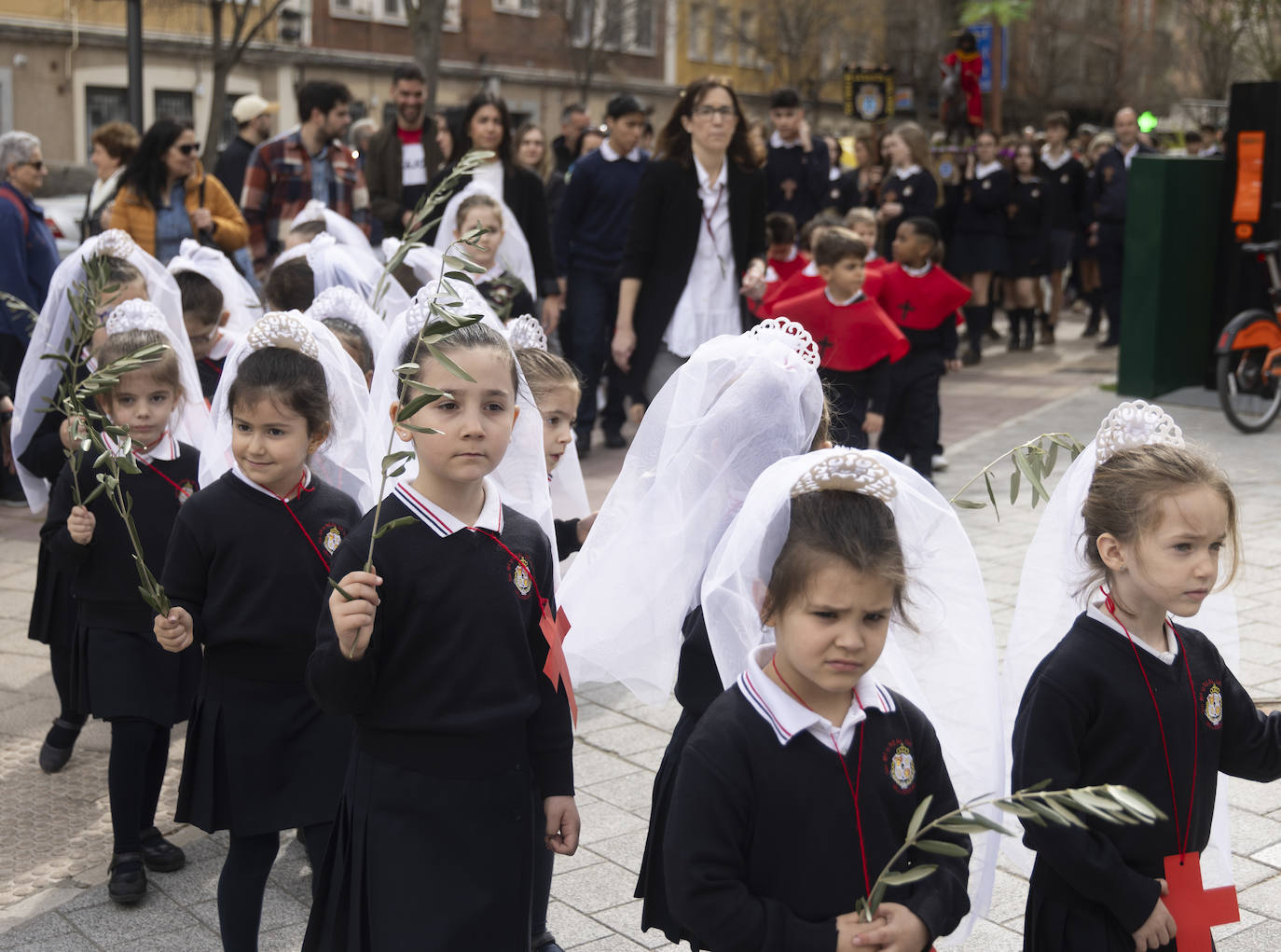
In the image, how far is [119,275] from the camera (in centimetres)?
566

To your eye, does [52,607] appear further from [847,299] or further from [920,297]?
[920,297]

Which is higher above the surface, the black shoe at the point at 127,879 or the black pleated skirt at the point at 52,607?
the black pleated skirt at the point at 52,607

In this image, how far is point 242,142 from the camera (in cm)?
1122

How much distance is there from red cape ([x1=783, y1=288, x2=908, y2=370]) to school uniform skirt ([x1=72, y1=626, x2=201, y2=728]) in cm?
435

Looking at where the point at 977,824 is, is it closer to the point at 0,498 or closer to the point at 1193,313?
the point at 0,498

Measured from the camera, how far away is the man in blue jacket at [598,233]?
Answer: 9.77 metres

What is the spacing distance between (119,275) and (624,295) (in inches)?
90.1

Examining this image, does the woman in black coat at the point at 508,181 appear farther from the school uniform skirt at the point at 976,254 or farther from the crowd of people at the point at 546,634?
the school uniform skirt at the point at 976,254

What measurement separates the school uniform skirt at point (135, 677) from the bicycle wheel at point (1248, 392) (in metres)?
7.97

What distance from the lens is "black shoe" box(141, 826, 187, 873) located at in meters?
4.23

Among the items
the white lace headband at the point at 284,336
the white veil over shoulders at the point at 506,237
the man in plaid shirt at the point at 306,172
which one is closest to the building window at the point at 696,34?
the man in plaid shirt at the point at 306,172

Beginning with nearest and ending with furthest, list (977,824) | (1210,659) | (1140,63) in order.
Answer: (977,824), (1210,659), (1140,63)

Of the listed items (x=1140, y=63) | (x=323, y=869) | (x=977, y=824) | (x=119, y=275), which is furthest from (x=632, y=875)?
(x=1140, y=63)

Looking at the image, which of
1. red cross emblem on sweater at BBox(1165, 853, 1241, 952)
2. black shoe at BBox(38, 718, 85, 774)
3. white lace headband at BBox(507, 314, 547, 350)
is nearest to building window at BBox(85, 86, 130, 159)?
black shoe at BBox(38, 718, 85, 774)
